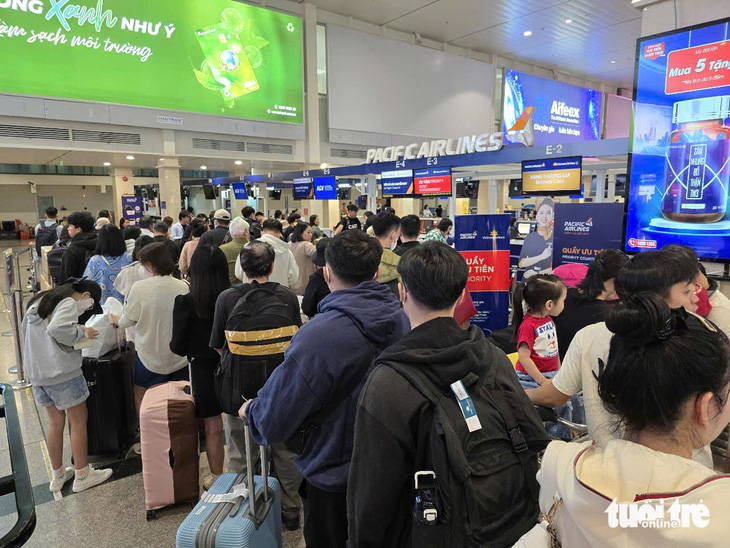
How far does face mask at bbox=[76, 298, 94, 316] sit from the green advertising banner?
11.0m

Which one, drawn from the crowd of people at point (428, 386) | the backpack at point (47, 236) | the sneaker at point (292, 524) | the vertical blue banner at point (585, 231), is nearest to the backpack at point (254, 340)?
the crowd of people at point (428, 386)

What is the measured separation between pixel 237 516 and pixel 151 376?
1.73 m

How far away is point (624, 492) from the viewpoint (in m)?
0.76

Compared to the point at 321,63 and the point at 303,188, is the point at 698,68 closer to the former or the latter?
the point at 303,188

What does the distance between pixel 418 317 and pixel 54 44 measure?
13476 millimetres

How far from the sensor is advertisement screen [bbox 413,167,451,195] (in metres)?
8.64

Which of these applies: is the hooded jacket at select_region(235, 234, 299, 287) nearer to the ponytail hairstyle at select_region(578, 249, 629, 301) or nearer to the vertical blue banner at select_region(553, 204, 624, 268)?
the ponytail hairstyle at select_region(578, 249, 629, 301)

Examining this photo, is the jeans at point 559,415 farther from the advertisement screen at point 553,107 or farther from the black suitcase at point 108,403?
the advertisement screen at point 553,107

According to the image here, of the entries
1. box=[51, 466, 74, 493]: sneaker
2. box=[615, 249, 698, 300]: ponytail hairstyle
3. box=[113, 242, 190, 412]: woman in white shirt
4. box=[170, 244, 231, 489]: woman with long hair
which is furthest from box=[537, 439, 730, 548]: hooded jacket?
box=[51, 466, 74, 493]: sneaker

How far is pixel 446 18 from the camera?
15.3 m

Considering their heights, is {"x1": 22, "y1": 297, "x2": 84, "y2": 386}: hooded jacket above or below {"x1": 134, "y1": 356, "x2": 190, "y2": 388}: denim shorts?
above

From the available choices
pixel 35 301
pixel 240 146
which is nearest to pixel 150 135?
pixel 240 146

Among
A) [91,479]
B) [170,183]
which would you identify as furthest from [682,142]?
[170,183]

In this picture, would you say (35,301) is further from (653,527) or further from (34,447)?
(653,527)
